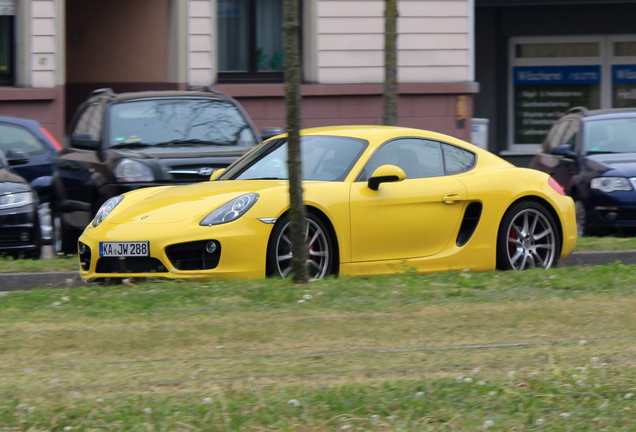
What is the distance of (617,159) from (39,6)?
33.7 ft

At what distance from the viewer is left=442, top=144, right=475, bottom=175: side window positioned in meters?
8.62

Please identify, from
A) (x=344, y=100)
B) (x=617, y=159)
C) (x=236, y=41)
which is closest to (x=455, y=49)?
(x=344, y=100)

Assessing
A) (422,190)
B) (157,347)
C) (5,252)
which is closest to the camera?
(157,347)

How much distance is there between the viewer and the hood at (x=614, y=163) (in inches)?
467

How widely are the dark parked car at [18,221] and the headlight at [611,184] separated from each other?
617cm

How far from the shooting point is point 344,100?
61.5ft

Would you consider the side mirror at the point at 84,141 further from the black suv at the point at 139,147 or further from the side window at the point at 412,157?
the side window at the point at 412,157

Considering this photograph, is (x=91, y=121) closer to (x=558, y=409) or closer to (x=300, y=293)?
(x=300, y=293)

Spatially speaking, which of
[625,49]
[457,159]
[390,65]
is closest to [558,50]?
[625,49]

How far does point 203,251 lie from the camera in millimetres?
7480

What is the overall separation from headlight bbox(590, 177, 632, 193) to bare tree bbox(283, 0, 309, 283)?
5.78 metres

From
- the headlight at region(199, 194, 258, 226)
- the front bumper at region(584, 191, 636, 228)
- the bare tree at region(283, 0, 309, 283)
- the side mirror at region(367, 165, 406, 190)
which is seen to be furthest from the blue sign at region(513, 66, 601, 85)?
the bare tree at region(283, 0, 309, 283)

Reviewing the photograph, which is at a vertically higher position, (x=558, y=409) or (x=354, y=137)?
(x=354, y=137)

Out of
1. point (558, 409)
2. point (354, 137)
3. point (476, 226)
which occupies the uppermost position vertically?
point (354, 137)
